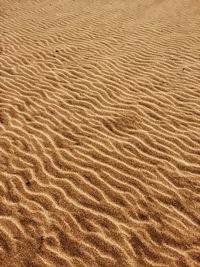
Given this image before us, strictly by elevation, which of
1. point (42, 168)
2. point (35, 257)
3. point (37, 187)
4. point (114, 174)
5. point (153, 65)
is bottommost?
point (35, 257)

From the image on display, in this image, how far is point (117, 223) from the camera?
10.1 feet

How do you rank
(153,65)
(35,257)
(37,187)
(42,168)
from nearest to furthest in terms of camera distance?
(35,257) → (37,187) → (42,168) → (153,65)

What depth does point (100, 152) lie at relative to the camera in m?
4.01

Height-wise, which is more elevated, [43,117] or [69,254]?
[43,117]

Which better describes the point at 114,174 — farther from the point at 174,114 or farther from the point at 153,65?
the point at 153,65

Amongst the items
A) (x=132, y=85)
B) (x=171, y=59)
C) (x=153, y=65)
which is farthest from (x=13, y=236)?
(x=171, y=59)

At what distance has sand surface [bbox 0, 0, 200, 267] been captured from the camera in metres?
2.88

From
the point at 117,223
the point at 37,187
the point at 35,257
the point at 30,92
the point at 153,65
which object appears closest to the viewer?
the point at 35,257

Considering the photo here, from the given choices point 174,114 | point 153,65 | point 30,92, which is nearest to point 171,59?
point 153,65

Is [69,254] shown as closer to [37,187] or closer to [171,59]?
[37,187]

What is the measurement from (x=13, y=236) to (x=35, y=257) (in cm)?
40

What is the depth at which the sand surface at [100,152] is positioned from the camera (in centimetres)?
288

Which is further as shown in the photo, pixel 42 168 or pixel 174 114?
pixel 174 114

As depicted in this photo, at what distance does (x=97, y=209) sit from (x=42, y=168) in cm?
113
